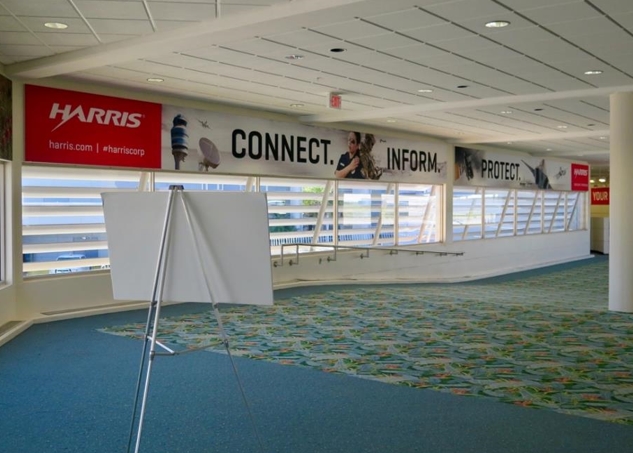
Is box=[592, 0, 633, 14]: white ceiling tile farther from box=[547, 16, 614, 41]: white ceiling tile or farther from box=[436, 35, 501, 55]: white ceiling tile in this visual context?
box=[436, 35, 501, 55]: white ceiling tile

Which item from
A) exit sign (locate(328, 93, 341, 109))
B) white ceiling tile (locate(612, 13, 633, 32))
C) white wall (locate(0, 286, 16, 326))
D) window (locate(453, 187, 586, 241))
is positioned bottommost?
white wall (locate(0, 286, 16, 326))

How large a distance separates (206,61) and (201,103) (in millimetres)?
3631

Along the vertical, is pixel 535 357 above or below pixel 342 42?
below

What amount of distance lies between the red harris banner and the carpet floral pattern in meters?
2.94

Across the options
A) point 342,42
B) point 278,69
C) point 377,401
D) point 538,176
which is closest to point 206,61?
point 278,69

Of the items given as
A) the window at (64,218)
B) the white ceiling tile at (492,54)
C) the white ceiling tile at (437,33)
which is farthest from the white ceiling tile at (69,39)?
the white ceiling tile at (492,54)

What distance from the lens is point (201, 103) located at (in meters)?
12.9

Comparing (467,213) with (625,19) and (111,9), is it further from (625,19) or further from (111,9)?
(111,9)

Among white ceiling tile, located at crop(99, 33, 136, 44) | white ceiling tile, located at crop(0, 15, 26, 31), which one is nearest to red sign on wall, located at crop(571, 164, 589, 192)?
white ceiling tile, located at crop(99, 33, 136, 44)

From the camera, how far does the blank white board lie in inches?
168

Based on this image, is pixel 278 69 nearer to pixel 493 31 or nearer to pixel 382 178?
pixel 493 31

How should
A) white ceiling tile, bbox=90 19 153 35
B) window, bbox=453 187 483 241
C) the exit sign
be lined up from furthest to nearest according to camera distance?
window, bbox=453 187 483 241 < the exit sign < white ceiling tile, bbox=90 19 153 35

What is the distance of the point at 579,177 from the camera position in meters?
27.9

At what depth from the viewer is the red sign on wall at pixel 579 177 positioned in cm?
2744
